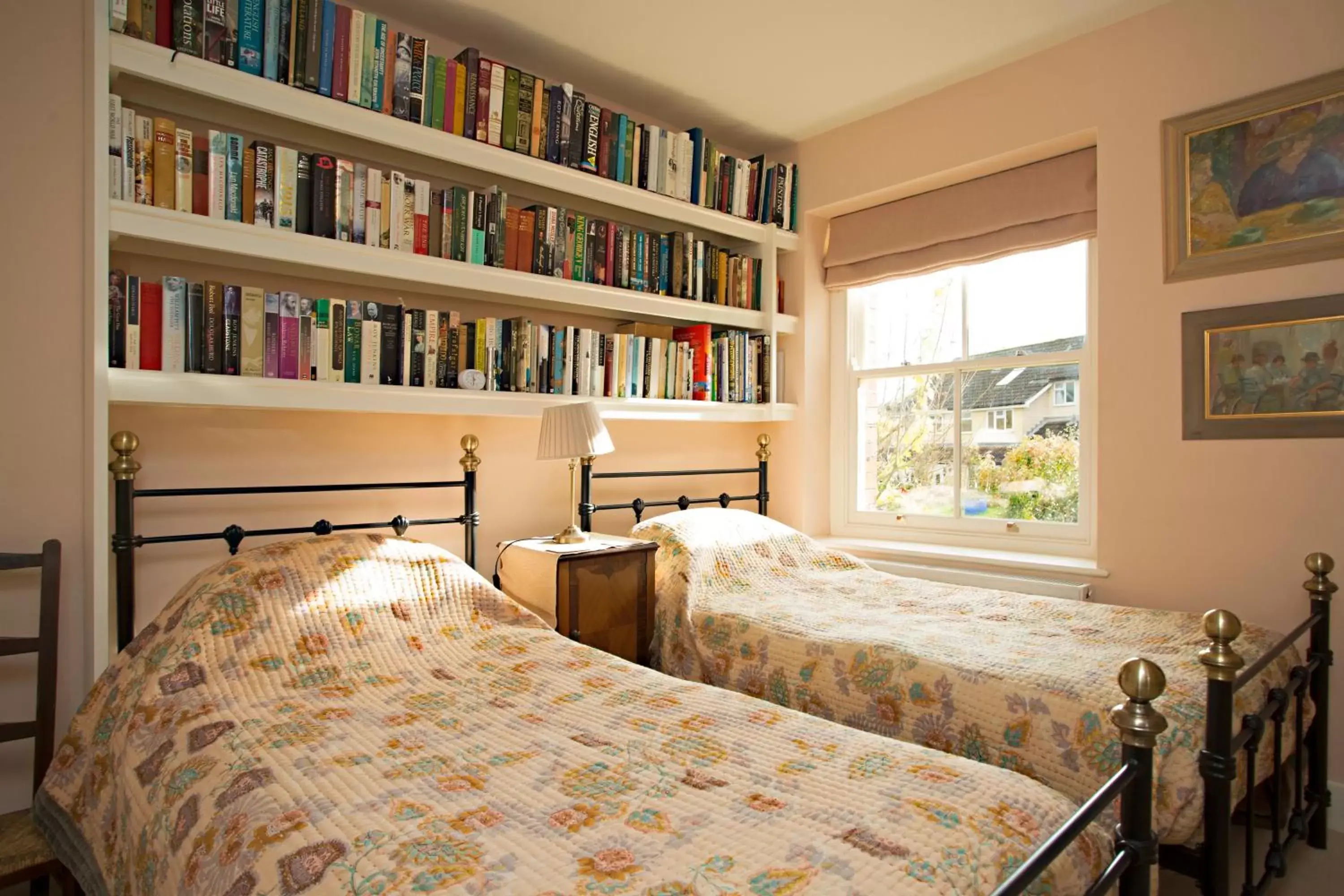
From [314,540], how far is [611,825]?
133 centimetres

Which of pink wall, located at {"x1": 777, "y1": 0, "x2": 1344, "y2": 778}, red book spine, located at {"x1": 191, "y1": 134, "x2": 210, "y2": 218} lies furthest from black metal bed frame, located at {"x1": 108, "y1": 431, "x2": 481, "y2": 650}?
pink wall, located at {"x1": 777, "y1": 0, "x2": 1344, "y2": 778}

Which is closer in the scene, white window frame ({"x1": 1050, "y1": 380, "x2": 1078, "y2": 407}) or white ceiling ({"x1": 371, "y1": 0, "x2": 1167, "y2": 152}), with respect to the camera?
white ceiling ({"x1": 371, "y1": 0, "x2": 1167, "y2": 152})

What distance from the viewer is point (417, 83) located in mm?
2416

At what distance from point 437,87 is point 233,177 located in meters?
0.71

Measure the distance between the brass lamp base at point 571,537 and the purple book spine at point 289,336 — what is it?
97 cm

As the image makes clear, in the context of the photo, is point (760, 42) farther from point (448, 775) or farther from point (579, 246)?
point (448, 775)

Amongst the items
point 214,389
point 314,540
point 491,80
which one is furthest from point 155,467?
point 491,80

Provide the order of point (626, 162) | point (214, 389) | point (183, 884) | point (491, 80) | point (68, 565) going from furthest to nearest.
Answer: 1. point (626, 162)
2. point (491, 80)
3. point (214, 389)
4. point (68, 565)
5. point (183, 884)

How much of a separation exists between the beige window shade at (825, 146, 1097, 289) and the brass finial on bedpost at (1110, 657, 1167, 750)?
2.21 meters

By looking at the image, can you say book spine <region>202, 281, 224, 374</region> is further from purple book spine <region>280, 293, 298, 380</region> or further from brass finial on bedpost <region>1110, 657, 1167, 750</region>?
brass finial on bedpost <region>1110, 657, 1167, 750</region>

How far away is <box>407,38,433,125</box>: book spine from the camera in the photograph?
7.87 feet

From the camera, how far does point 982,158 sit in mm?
3055

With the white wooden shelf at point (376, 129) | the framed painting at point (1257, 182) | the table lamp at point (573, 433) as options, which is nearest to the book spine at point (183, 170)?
the white wooden shelf at point (376, 129)

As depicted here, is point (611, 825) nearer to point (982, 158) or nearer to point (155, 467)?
point (155, 467)
